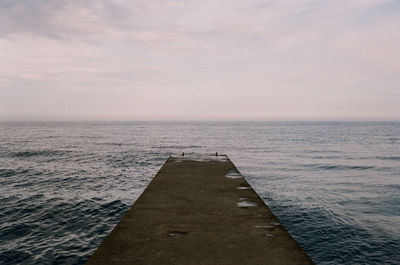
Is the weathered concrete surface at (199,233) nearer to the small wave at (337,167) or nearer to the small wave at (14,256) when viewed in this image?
the small wave at (14,256)

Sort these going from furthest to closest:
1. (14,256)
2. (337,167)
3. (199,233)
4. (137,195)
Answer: (337,167) → (137,195) → (14,256) → (199,233)

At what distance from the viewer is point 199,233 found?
5352 millimetres

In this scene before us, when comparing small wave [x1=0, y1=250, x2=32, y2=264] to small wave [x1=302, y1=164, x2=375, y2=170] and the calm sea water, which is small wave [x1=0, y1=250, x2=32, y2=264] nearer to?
the calm sea water

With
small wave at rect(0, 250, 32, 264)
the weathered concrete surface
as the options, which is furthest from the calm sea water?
the weathered concrete surface

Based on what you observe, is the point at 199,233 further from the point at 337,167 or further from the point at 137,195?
the point at 337,167

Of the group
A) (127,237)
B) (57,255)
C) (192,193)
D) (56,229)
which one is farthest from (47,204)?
(127,237)

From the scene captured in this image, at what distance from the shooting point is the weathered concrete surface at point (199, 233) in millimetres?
4309

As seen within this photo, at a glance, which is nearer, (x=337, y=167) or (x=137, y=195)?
(x=137, y=195)

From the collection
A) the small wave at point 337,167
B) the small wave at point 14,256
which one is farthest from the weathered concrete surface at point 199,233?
the small wave at point 337,167

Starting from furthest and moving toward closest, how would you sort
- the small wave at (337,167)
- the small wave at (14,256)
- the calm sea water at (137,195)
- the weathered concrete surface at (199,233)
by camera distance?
1. the small wave at (337,167)
2. the calm sea water at (137,195)
3. the small wave at (14,256)
4. the weathered concrete surface at (199,233)

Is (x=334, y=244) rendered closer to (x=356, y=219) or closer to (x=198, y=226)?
(x=356, y=219)

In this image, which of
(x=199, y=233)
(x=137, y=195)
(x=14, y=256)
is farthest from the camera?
(x=137, y=195)

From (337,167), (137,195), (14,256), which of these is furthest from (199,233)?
(337,167)

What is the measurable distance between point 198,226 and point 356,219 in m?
9.27
